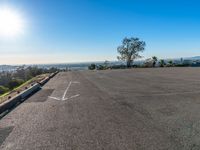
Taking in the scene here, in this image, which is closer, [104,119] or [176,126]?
[176,126]

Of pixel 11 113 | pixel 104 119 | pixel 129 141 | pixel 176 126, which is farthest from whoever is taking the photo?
pixel 11 113

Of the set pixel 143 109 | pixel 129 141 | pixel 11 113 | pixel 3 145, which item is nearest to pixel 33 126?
pixel 3 145

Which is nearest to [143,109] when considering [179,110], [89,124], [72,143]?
[179,110]

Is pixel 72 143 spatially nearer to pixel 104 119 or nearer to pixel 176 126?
pixel 104 119

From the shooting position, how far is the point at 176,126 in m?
4.78

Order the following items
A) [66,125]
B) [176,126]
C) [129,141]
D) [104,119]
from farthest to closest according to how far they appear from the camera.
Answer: [104,119] → [66,125] → [176,126] → [129,141]

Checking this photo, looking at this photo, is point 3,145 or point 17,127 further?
point 17,127

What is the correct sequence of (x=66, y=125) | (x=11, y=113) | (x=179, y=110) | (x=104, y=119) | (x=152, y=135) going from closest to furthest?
(x=152, y=135)
(x=66, y=125)
(x=104, y=119)
(x=179, y=110)
(x=11, y=113)

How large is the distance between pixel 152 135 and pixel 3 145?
2.93 meters

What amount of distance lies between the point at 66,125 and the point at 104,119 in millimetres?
1039

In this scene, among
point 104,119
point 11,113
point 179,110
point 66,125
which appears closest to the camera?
point 66,125

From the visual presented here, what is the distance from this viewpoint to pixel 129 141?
3.95 m

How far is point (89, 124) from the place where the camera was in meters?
5.16

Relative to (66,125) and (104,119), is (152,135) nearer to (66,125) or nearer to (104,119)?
(104,119)
